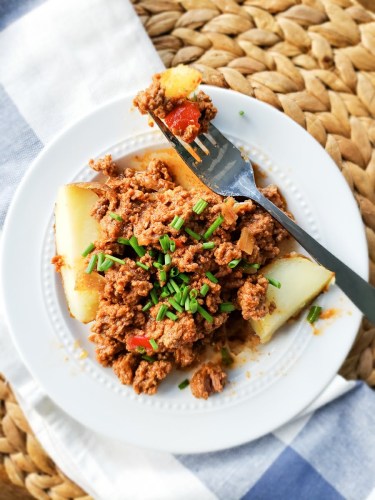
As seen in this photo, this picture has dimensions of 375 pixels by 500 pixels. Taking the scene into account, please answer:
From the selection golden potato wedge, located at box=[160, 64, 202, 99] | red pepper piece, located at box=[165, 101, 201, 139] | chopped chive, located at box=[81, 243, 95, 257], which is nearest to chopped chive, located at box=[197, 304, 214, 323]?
chopped chive, located at box=[81, 243, 95, 257]

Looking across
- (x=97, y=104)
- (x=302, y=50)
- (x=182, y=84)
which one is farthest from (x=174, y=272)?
(x=302, y=50)

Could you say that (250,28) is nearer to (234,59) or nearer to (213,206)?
(234,59)

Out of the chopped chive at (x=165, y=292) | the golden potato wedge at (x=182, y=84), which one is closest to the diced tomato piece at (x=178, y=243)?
the chopped chive at (x=165, y=292)

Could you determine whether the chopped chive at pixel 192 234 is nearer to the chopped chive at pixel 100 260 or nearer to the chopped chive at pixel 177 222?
the chopped chive at pixel 177 222

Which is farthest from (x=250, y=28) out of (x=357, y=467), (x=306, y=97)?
(x=357, y=467)

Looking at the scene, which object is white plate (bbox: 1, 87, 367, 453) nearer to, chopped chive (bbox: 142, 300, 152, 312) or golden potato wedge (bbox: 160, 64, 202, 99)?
golden potato wedge (bbox: 160, 64, 202, 99)

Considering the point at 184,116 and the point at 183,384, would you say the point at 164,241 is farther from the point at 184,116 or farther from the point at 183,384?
the point at 183,384
